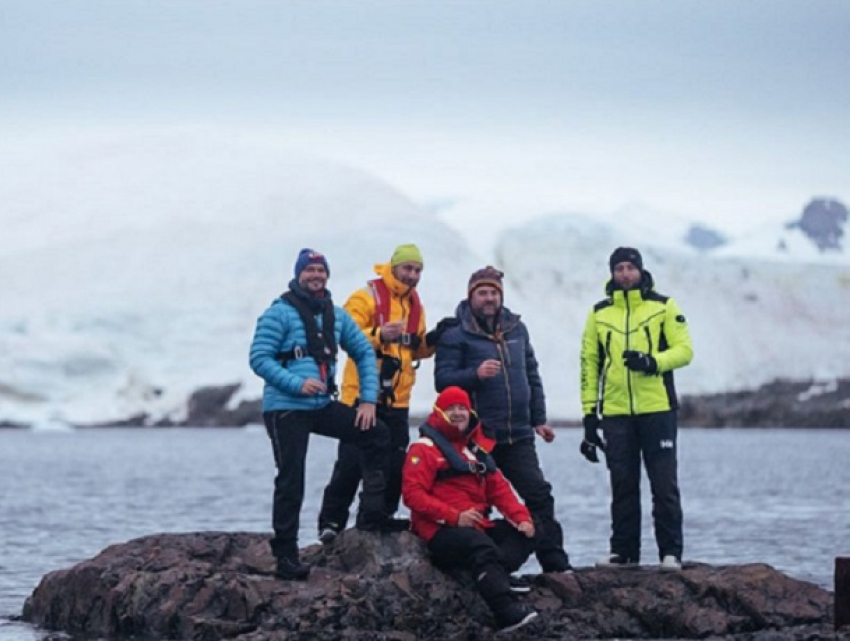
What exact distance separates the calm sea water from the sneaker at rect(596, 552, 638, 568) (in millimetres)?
3522

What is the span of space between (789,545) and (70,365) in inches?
1589

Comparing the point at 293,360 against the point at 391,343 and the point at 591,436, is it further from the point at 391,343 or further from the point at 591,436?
the point at 591,436

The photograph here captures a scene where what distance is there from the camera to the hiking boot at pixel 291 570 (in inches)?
465

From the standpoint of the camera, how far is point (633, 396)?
40.3 ft

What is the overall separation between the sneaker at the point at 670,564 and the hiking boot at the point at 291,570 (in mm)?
2228

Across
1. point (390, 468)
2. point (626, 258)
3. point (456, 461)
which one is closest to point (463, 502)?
point (456, 461)

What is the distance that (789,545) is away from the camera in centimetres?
2028

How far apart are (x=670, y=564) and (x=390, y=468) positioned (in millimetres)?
1841

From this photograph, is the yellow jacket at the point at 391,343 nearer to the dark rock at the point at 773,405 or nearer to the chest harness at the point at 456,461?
the chest harness at the point at 456,461

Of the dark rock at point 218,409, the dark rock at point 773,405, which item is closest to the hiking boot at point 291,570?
the dark rock at point 218,409

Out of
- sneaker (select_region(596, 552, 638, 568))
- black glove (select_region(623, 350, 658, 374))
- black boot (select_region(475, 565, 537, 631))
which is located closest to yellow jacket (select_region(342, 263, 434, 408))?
black glove (select_region(623, 350, 658, 374))

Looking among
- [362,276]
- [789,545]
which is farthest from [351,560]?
[362,276]

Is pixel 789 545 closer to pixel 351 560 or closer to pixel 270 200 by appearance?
pixel 351 560

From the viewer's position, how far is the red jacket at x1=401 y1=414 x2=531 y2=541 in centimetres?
1148
